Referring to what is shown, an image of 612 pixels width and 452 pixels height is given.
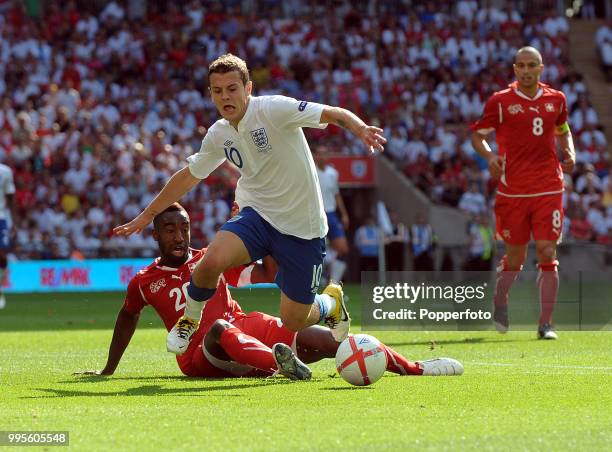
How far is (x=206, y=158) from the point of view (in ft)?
32.6

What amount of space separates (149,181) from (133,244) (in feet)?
4.33

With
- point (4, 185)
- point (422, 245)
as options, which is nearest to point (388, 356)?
point (4, 185)

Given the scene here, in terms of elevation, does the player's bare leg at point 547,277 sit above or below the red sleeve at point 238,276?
below

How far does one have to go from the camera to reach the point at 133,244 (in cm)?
2725

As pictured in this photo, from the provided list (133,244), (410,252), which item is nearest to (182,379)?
(133,244)

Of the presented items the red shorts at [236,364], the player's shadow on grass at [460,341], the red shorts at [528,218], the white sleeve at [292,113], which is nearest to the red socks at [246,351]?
the red shorts at [236,364]

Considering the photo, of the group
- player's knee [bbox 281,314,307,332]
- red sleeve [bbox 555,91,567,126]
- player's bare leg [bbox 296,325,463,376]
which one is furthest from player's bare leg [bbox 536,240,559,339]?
→ player's knee [bbox 281,314,307,332]

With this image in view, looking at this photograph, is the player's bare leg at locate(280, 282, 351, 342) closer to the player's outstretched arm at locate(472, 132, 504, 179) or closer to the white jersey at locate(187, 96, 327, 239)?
the white jersey at locate(187, 96, 327, 239)

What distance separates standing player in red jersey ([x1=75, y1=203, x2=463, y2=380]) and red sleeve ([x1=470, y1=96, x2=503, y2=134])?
4.62 m

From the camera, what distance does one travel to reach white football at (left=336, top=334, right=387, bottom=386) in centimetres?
912

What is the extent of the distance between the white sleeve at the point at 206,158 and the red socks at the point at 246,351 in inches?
48.8

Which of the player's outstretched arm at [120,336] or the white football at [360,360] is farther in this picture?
the player's outstretched arm at [120,336]

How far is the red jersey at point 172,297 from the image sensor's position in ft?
33.5

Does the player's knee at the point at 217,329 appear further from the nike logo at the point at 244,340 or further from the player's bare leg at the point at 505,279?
the player's bare leg at the point at 505,279
